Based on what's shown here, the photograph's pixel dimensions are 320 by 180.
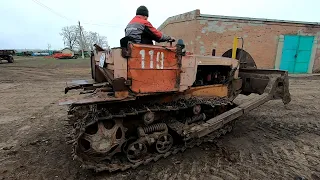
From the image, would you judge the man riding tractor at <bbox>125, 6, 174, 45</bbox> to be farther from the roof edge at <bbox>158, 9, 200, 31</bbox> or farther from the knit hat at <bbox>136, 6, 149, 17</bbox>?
the roof edge at <bbox>158, 9, 200, 31</bbox>

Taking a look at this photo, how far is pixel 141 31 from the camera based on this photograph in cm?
345

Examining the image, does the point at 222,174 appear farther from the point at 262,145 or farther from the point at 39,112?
the point at 39,112

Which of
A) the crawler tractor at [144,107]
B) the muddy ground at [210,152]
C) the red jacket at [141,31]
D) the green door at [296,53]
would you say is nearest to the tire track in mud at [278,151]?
the muddy ground at [210,152]

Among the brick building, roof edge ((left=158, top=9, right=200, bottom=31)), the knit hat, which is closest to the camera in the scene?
the knit hat

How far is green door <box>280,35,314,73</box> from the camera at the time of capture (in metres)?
14.6

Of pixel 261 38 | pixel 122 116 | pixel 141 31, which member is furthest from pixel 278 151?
pixel 261 38

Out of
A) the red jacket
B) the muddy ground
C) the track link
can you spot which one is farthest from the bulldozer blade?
the red jacket

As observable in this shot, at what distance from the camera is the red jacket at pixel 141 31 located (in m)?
3.41

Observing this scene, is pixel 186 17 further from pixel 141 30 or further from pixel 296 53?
pixel 141 30

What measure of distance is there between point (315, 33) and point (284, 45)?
7.79ft

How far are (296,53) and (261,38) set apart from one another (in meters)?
2.99

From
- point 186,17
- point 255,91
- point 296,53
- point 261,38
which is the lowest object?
point 255,91

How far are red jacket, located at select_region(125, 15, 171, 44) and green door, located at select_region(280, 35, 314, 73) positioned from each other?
14.0 m

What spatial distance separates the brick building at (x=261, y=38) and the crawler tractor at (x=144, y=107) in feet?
32.6
